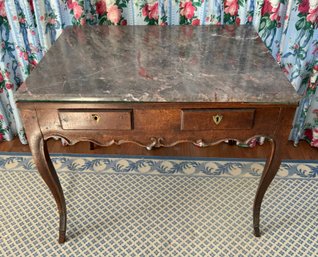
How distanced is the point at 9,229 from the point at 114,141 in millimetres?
848

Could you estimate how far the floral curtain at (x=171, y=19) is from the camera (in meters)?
1.69

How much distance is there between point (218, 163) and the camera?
1990 mm

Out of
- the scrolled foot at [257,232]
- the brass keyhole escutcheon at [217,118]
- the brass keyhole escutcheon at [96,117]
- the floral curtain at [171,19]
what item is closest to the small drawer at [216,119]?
the brass keyhole escutcheon at [217,118]

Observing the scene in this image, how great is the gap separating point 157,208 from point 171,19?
3.35 ft

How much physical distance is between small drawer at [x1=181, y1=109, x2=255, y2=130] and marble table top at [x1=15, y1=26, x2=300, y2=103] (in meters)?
0.06

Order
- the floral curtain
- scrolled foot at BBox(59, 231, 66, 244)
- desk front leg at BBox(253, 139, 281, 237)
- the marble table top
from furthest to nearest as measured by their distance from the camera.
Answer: the floral curtain < scrolled foot at BBox(59, 231, 66, 244) < desk front leg at BBox(253, 139, 281, 237) < the marble table top

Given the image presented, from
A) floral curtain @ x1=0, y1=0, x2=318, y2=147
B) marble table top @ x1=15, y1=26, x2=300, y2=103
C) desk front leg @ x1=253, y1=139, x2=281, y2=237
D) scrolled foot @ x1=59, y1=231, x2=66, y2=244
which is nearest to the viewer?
marble table top @ x1=15, y1=26, x2=300, y2=103

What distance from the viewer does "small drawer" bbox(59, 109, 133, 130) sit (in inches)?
44.1

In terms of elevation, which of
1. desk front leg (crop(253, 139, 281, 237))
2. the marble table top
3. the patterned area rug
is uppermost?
the marble table top

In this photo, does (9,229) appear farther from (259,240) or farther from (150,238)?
(259,240)

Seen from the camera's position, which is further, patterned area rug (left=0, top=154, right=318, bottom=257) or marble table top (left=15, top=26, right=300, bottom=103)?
patterned area rug (left=0, top=154, right=318, bottom=257)

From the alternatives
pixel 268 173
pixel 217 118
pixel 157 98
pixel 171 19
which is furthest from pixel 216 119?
pixel 171 19

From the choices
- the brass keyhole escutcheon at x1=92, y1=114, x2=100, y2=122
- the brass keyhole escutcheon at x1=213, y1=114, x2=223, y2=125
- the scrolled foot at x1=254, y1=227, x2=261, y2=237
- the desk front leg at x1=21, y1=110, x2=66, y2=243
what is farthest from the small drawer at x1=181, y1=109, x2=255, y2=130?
the scrolled foot at x1=254, y1=227, x2=261, y2=237

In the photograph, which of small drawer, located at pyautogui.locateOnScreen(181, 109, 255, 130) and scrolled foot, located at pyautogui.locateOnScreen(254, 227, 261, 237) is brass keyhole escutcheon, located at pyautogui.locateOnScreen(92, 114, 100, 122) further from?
scrolled foot, located at pyautogui.locateOnScreen(254, 227, 261, 237)
